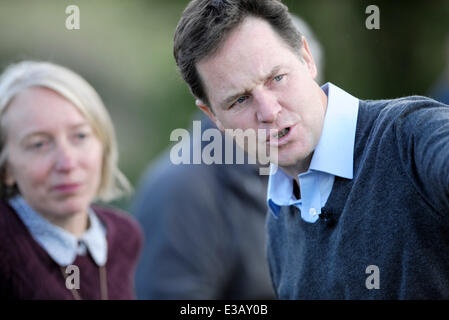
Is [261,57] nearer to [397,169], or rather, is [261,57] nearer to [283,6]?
[283,6]

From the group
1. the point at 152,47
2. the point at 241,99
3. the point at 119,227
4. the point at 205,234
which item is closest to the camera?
the point at 241,99

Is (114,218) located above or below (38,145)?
below

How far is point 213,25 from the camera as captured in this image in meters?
1.36

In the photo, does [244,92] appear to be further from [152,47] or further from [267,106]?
[152,47]

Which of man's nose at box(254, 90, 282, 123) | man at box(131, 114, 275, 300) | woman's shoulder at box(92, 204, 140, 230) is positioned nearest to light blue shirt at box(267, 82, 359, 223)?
man's nose at box(254, 90, 282, 123)

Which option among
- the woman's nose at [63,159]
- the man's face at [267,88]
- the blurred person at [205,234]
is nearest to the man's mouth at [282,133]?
the man's face at [267,88]

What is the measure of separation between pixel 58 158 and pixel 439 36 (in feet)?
7.36

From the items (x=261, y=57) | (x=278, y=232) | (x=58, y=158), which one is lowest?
(x=278, y=232)

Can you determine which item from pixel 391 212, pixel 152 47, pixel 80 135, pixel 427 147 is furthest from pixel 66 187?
pixel 152 47

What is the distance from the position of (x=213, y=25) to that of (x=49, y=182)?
0.73 meters

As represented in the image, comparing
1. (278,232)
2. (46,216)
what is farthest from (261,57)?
(46,216)

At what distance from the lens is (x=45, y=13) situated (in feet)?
14.0
